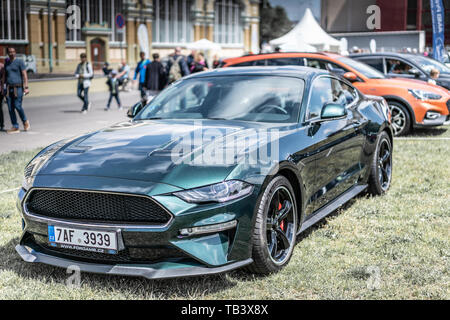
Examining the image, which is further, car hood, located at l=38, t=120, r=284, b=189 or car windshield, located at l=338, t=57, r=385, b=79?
car windshield, located at l=338, t=57, r=385, b=79

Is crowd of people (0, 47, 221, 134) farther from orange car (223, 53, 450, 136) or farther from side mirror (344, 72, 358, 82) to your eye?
Result: side mirror (344, 72, 358, 82)

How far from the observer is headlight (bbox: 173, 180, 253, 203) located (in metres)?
3.62

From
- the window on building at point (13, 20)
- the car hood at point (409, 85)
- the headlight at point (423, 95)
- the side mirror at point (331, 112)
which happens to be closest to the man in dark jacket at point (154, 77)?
the car hood at point (409, 85)

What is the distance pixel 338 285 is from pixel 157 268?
1.26 metres

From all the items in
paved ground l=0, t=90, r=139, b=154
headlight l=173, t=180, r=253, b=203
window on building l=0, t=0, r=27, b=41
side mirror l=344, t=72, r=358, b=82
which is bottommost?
paved ground l=0, t=90, r=139, b=154

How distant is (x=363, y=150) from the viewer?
6062mm

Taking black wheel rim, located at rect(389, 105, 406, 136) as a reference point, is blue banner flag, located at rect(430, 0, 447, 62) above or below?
above

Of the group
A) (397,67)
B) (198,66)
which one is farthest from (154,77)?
(397,67)

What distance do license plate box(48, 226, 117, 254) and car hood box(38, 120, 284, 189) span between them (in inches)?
15.1

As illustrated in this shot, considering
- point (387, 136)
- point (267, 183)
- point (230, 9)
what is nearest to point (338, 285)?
point (267, 183)

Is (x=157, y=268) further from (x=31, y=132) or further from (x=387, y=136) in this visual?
(x=31, y=132)

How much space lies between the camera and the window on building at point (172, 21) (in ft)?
170

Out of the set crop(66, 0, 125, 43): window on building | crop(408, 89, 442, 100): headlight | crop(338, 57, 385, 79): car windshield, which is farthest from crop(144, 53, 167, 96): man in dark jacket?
crop(66, 0, 125, 43): window on building
